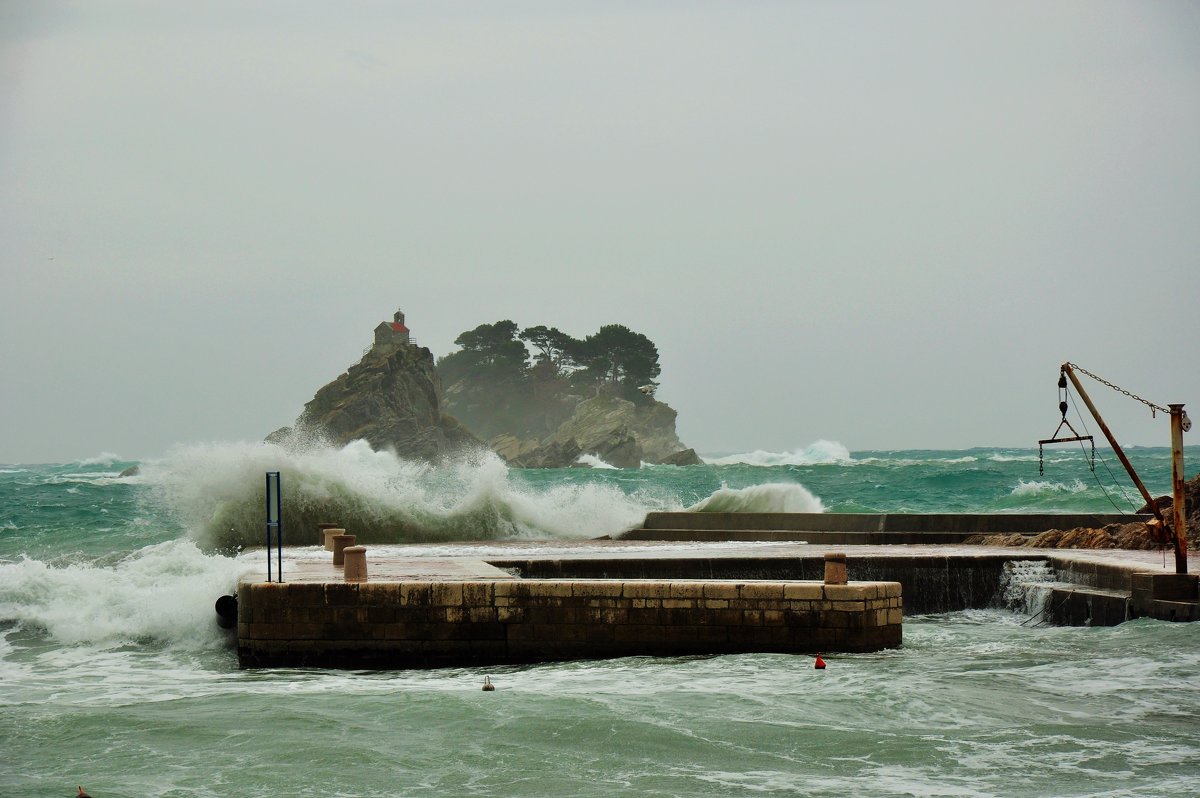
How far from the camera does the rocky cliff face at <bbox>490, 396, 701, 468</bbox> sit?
126688mm

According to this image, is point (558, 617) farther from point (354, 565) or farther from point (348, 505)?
point (348, 505)

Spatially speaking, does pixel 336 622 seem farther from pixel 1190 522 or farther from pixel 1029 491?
pixel 1029 491

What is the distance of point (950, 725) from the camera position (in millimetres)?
11031

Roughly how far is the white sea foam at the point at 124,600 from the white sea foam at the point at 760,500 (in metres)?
15.2

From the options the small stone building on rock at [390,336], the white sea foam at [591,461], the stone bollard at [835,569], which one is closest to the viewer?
the stone bollard at [835,569]

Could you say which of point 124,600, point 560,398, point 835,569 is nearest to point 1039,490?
point 835,569

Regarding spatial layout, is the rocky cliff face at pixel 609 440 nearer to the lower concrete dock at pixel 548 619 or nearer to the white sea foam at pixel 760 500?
the white sea foam at pixel 760 500

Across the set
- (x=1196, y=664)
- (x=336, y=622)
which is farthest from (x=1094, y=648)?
(x=336, y=622)

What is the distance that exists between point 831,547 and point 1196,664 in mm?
9463

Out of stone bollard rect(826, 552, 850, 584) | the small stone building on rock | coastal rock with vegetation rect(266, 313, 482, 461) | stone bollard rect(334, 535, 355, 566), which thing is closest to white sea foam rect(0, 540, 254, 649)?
stone bollard rect(334, 535, 355, 566)

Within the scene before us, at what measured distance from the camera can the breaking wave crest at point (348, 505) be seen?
96.8 ft

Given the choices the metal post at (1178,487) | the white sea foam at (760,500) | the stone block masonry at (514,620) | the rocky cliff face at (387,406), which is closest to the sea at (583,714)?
the stone block masonry at (514,620)

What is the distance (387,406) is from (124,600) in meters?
87.7

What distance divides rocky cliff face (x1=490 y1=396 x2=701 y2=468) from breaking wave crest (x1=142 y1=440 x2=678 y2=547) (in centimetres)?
9453
